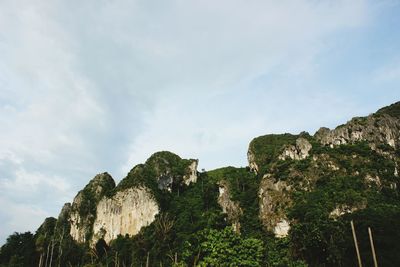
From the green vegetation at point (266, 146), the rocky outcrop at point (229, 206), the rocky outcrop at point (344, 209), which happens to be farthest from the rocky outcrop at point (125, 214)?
the rocky outcrop at point (344, 209)

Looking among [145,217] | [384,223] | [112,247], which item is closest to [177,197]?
[145,217]

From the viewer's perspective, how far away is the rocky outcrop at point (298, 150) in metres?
95.1

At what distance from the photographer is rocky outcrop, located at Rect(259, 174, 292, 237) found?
7838 cm

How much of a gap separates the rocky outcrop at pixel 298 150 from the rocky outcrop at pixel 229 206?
625 inches

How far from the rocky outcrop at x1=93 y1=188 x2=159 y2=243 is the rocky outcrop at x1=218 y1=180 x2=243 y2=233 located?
51.7ft

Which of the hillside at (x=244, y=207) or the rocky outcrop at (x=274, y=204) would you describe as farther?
the rocky outcrop at (x=274, y=204)

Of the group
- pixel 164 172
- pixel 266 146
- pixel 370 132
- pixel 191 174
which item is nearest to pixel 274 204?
pixel 370 132

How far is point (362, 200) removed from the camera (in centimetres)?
7175

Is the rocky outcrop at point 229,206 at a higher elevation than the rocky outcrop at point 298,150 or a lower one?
lower

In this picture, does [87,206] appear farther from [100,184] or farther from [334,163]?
[334,163]

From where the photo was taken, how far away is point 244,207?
94.1m

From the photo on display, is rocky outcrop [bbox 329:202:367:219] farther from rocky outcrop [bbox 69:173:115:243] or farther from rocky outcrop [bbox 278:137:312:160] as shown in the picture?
rocky outcrop [bbox 69:173:115:243]

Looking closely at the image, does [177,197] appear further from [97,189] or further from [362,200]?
[362,200]

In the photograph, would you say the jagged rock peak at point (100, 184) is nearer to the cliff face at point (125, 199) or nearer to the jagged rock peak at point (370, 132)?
the cliff face at point (125, 199)
